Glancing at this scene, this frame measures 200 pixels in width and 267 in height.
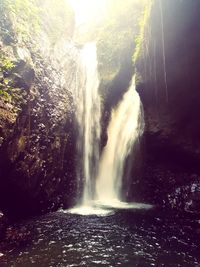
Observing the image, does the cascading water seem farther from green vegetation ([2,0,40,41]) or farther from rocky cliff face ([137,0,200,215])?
green vegetation ([2,0,40,41])

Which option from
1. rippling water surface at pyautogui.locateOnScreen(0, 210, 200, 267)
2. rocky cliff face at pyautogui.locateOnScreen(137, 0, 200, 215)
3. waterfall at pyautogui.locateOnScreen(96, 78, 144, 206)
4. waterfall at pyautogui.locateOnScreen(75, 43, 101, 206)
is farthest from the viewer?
waterfall at pyautogui.locateOnScreen(96, 78, 144, 206)

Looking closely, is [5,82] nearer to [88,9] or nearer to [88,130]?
[88,130]

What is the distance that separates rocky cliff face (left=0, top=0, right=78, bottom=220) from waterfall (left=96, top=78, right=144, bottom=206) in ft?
8.49

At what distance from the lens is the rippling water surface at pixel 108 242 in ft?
29.9

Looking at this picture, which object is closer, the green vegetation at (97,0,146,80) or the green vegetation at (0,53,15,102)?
the green vegetation at (0,53,15,102)

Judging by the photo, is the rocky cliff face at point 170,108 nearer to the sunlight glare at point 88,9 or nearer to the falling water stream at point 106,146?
the falling water stream at point 106,146

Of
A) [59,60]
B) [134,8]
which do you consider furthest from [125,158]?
[134,8]

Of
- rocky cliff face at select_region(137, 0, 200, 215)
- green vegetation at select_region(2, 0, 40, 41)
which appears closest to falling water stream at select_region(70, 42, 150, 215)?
rocky cliff face at select_region(137, 0, 200, 215)

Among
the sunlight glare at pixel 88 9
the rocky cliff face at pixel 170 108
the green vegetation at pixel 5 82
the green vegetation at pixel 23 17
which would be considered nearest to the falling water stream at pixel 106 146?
the rocky cliff face at pixel 170 108

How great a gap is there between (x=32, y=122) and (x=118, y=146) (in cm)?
683

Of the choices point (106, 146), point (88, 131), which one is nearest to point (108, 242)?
point (88, 131)

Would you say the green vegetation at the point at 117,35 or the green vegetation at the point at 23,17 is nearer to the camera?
the green vegetation at the point at 23,17

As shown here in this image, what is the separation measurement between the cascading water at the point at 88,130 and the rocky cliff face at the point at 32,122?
950mm

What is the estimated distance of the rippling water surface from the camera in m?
9.10
